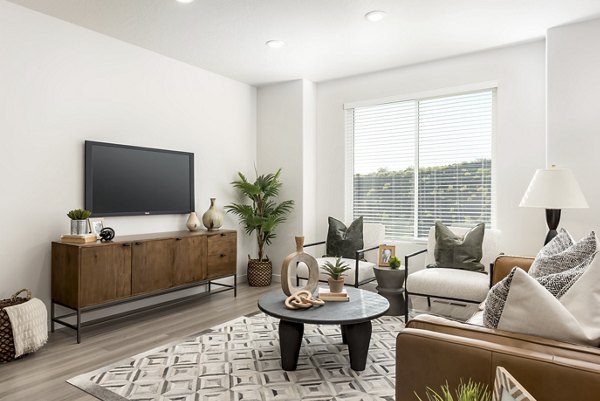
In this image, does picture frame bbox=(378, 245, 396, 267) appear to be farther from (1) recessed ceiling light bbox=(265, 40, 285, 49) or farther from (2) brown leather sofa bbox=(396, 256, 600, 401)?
(2) brown leather sofa bbox=(396, 256, 600, 401)

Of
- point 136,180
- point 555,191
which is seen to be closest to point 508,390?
point 555,191

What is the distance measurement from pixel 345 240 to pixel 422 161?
1307mm

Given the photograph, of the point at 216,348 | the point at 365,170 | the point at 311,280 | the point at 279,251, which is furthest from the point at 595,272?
the point at 279,251

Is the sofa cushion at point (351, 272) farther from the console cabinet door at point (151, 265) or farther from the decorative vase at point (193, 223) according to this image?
the console cabinet door at point (151, 265)

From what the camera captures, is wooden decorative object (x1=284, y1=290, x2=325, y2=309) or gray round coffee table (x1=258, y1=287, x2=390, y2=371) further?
wooden decorative object (x1=284, y1=290, x2=325, y2=309)

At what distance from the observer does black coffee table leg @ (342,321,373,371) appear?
263 centimetres

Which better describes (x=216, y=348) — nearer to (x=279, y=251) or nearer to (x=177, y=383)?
(x=177, y=383)

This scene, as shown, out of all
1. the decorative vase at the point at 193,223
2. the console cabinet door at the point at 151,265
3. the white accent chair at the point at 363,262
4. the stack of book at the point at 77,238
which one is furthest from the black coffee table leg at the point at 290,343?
the decorative vase at the point at 193,223

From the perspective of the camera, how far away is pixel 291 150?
5340mm

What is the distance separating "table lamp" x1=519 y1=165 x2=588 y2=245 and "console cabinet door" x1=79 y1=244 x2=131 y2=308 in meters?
3.45

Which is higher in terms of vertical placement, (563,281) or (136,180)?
(136,180)

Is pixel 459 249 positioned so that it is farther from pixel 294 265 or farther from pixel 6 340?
pixel 6 340

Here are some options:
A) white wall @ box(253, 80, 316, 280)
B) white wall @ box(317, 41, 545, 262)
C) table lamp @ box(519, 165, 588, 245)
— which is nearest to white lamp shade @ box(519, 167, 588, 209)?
table lamp @ box(519, 165, 588, 245)

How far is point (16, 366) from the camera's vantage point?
2727 mm
